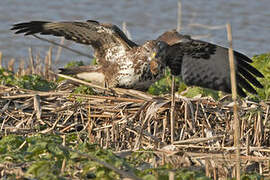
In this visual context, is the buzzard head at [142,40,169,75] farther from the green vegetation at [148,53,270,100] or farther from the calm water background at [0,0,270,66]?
the calm water background at [0,0,270,66]

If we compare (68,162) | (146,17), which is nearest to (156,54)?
(68,162)

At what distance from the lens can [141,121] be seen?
19.6 ft

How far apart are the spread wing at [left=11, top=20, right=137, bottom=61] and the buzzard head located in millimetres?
427

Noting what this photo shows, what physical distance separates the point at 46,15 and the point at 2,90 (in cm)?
751

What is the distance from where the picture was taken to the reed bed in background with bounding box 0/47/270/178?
545cm

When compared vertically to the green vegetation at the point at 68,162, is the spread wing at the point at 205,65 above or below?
above

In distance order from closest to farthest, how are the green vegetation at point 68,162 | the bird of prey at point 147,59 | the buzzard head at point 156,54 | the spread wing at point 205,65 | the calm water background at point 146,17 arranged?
1. the green vegetation at point 68,162
2. the buzzard head at point 156,54
3. the bird of prey at point 147,59
4. the spread wing at point 205,65
5. the calm water background at point 146,17

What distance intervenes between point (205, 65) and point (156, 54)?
3.40ft

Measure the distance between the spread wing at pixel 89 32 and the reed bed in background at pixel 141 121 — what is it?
0.81 meters

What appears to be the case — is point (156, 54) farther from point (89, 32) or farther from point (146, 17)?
point (146, 17)

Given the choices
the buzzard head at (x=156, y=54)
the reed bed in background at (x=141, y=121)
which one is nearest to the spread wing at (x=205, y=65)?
the buzzard head at (x=156, y=54)

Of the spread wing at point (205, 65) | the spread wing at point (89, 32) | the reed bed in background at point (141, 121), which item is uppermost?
the spread wing at point (89, 32)

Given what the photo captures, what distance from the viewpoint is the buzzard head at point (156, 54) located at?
6.89 metres

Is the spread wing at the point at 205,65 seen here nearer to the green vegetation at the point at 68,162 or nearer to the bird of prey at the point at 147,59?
the bird of prey at the point at 147,59
